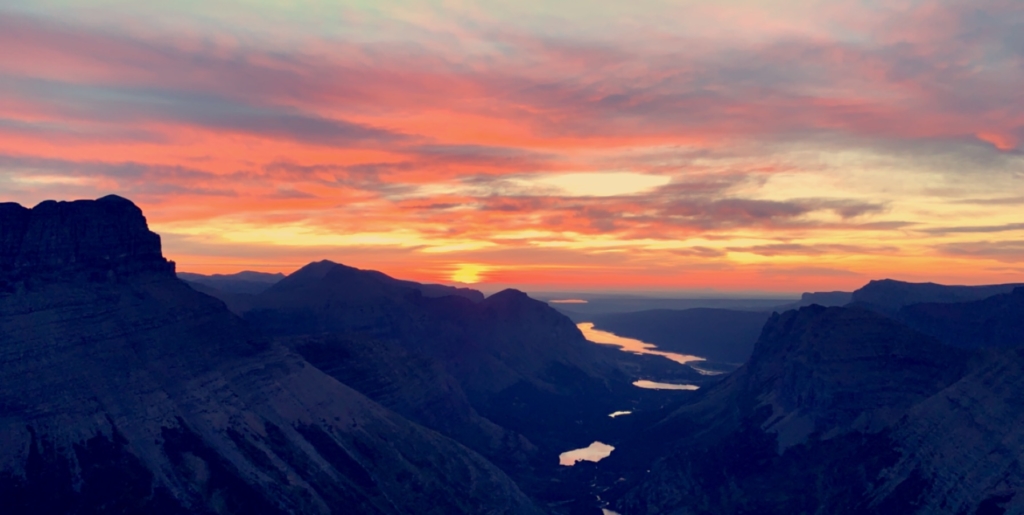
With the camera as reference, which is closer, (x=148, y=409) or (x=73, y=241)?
(x=148, y=409)

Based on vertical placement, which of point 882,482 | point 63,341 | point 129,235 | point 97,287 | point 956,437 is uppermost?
point 129,235

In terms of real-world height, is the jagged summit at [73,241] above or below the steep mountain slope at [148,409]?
above

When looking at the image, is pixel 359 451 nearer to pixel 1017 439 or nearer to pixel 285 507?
pixel 285 507

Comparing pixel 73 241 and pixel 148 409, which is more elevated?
pixel 73 241

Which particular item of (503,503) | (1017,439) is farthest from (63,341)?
(1017,439)

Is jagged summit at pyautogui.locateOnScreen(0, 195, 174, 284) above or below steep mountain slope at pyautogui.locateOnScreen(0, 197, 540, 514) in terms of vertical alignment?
above
